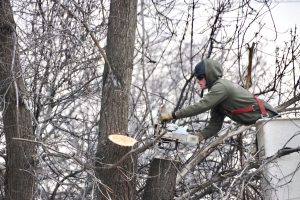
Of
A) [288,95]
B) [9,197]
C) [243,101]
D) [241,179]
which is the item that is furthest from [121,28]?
[288,95]

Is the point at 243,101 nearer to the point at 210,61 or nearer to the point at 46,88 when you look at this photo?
the point at 210,61

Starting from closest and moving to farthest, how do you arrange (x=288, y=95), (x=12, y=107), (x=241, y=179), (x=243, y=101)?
(x=241, y=179) → (x=243, y=101) → (x=12, y=107) → (x=288, y=95)

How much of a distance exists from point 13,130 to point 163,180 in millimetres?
1765

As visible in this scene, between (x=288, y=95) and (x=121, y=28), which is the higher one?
(x=121, y=28)

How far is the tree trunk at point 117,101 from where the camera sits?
484cm

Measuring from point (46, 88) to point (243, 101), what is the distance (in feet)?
8.55

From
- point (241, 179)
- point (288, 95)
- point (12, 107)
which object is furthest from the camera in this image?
point (288, 95)

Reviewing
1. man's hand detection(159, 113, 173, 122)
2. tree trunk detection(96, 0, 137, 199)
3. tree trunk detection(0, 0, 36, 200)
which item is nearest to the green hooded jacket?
man's hand detection(159, 113, 173, 122)

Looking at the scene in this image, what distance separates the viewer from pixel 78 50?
5707 mm

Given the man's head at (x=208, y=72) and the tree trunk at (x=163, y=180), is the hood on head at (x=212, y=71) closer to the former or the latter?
the man's head at (x=208, y=72)

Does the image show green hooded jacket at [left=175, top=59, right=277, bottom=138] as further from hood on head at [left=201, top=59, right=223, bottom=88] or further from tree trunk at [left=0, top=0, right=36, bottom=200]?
tree trunk at [left=0, top=0, right=36, bottom=200]

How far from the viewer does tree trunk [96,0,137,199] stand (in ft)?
15.9

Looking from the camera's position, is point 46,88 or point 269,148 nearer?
point 269,148

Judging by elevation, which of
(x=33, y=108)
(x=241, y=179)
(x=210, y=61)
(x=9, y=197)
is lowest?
(x=9, y=197)
